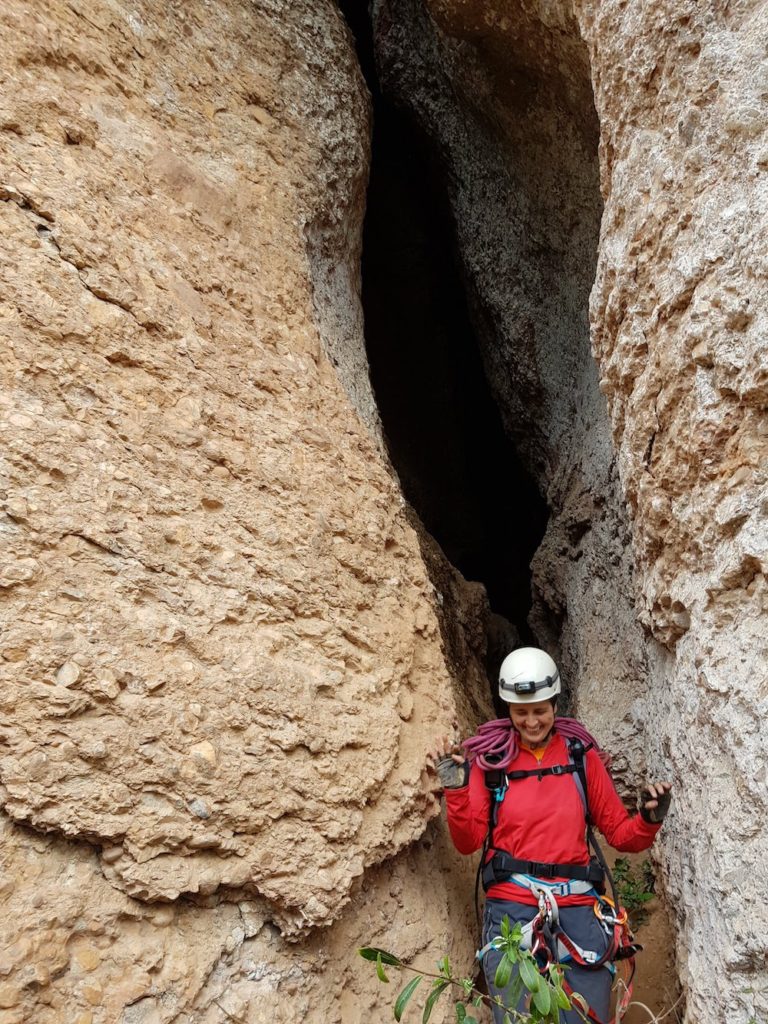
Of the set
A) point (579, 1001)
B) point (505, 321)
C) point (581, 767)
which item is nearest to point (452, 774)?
point (581, 767)

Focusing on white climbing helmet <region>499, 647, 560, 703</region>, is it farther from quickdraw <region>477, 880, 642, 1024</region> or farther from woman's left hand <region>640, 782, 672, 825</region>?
quickdraw <region>477, 880, 642, 1024</region>

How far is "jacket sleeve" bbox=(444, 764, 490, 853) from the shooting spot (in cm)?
301

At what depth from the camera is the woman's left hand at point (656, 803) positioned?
9.44 feet

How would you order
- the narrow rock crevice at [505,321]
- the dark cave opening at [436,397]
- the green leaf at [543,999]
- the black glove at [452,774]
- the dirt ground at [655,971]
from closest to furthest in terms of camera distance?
the green leaf at [543,999] < the black glove at [452,774] < the dirt ground at [655,971] < the narrow rock crevice at [505,321] < the dark cave opening at [436,397]

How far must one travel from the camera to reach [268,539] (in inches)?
121

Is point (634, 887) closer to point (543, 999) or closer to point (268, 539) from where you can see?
point (543, 999)

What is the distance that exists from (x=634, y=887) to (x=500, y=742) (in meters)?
1.53

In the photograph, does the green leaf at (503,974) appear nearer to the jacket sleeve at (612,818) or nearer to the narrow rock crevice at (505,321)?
the jacket sleeve at (612,818)

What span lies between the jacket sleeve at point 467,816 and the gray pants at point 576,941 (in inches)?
10.8

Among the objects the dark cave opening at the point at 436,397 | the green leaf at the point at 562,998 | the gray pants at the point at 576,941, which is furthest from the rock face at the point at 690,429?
the dark cave opening at the point at 436,397

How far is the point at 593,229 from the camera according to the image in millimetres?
5598

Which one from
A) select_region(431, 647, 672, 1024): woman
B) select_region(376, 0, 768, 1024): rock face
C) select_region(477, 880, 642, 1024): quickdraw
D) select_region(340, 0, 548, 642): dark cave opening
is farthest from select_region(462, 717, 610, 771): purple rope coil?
select_region(340, 0, 548, 642): dark cave opening

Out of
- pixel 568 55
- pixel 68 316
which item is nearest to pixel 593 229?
pixel 568 55

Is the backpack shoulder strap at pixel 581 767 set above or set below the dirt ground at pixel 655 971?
above
